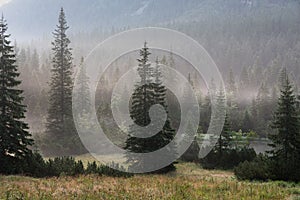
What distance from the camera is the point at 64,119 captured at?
149 ft

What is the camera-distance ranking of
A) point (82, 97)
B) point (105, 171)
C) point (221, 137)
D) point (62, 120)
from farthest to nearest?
point (82, 97) → point (62, 120) → point (221, 137) → point (105, 171)

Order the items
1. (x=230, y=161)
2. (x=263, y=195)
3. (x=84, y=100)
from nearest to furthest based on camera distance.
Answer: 1. (x=263, y=195)
2. (x=230, y=161)
3. (x=84, y=100)

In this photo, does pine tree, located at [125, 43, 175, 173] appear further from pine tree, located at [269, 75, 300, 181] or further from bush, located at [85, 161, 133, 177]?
pine tree, located at [269, 75, 300, 181]

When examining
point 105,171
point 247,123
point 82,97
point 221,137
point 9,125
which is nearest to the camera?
point 105,171

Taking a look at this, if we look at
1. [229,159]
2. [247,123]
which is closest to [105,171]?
[229,159]

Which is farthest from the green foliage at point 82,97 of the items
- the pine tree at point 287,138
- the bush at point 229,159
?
the pine tree at point 287,138

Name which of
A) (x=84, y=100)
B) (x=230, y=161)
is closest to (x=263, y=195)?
(x=230, y=161)

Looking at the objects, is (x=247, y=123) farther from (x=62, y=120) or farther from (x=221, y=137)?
(x=62, y=120)

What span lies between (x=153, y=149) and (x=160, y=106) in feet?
12.0

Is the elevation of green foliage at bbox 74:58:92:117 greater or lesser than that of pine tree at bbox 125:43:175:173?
greater

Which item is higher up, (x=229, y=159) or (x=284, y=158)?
(x=284, y=158)

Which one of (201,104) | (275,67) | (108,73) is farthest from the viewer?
(275,67)

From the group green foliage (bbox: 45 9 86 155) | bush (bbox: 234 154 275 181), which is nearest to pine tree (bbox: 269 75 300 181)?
bush (bbox: 234 154 275 181)

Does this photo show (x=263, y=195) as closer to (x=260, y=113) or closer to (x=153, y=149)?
(x=153, y=149)
